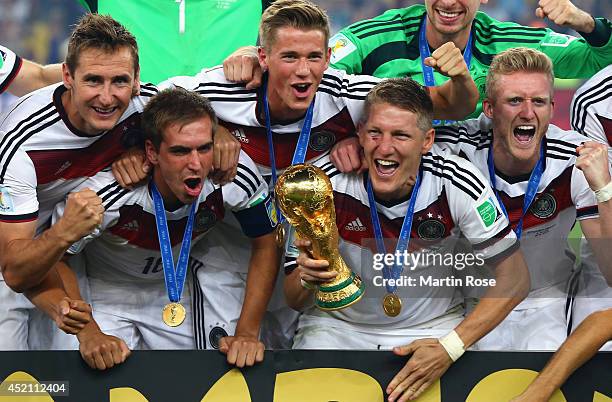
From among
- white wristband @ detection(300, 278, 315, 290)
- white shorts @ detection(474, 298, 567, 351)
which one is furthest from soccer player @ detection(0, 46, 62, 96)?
white shorts @ detection(474, 298, 567, 351)

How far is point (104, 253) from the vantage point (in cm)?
415

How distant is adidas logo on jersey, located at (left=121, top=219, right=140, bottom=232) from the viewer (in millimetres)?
4004

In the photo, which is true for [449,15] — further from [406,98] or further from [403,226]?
[403,226]

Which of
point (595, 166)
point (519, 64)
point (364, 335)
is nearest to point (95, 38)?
point (364, 335)

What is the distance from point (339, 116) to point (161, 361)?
1236 mm

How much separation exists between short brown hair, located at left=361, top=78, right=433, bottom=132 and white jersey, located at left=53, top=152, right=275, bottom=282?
0.54 meters

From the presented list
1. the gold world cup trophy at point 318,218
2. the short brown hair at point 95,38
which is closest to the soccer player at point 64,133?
the short brown hair at point 95,38

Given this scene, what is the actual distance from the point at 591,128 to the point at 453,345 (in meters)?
1.30

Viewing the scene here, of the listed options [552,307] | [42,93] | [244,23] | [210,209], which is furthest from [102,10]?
[552,307]

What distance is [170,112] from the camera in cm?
381

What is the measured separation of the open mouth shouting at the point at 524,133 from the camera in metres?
4.08

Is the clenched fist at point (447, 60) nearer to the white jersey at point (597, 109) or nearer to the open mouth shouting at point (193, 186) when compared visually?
the white jersey at point (597, 109)

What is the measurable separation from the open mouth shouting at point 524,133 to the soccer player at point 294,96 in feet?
0.86

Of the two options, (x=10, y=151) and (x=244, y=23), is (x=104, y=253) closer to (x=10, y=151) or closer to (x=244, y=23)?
(x=10, y=151)
